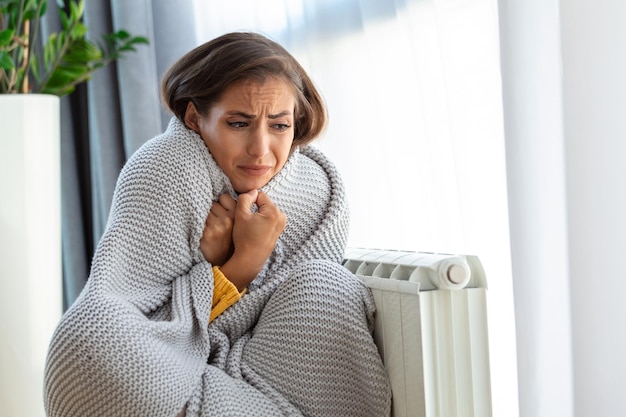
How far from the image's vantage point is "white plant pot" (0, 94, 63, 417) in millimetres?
1986

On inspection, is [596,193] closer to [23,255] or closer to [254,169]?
[254,169]

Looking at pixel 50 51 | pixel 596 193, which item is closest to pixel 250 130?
pixel 596 193

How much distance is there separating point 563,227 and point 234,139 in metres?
0.52

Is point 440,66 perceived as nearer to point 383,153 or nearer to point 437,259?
point 383,153

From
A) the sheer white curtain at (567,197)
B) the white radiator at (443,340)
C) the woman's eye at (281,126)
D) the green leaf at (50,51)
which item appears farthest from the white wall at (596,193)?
the green leaf at (50,51)

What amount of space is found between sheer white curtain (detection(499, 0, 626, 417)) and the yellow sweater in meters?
0.43

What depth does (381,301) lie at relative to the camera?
1.16 metres

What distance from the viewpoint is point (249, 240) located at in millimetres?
1255

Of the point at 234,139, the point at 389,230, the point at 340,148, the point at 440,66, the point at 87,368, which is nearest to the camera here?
the point at 87,368

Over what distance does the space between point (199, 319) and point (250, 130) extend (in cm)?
31

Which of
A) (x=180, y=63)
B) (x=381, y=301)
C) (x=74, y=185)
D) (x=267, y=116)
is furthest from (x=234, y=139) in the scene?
(x=74, y=185)

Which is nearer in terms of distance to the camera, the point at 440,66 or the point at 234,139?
the point at 234,139

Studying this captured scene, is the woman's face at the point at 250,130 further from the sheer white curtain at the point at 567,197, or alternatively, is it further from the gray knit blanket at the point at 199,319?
the sheer white curtain at the point at 567,197

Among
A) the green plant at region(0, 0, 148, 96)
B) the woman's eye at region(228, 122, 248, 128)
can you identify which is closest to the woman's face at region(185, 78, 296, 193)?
the woman's eye at region(228, 122, 248, 128)
